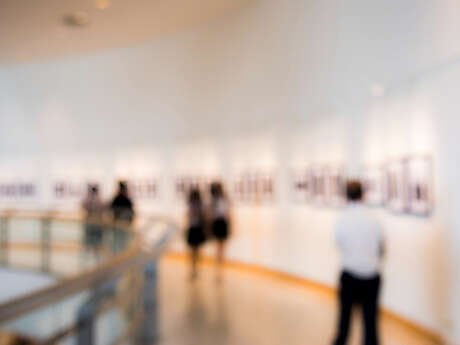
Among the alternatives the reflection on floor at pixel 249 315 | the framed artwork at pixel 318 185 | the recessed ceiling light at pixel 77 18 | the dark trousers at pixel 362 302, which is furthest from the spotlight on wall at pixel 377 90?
the recessed ceiling light at pixel 77 18

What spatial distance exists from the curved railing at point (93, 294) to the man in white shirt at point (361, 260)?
2.21 meters

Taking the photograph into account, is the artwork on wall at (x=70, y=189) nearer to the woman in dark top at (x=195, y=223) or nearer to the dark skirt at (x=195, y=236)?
the woman in dark top at (x=195, y=223)

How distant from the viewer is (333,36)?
26.8 feet

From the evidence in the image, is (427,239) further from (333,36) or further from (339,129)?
(333,36)

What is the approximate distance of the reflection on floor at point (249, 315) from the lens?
6145mm

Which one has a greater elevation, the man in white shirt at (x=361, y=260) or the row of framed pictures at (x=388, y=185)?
the row of framed pictures at (x=388, y=185)

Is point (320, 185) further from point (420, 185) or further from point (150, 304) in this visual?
point (150, 304)

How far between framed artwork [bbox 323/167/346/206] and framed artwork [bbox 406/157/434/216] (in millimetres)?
2097

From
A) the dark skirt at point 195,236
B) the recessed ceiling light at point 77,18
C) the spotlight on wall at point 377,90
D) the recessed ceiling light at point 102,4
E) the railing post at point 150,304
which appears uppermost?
the recessed ceiling light at point 77,18

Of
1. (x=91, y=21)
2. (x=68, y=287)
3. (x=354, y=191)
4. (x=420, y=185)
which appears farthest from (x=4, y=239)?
(x=68, y=287)

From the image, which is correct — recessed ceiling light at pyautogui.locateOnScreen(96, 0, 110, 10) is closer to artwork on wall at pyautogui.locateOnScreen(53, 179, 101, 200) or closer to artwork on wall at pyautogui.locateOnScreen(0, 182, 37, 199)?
artwork on wall at pyautogui.locateOnScreen(53, 179, 101, 200)

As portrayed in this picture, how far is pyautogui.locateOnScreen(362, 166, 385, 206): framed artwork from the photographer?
7.16 metres

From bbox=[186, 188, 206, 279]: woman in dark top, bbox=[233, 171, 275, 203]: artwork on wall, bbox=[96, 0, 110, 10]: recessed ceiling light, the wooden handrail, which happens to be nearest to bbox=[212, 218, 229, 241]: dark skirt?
bbox=[186, 188, 206, 279]: woman in dark top

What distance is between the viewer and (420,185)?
6.05 m
